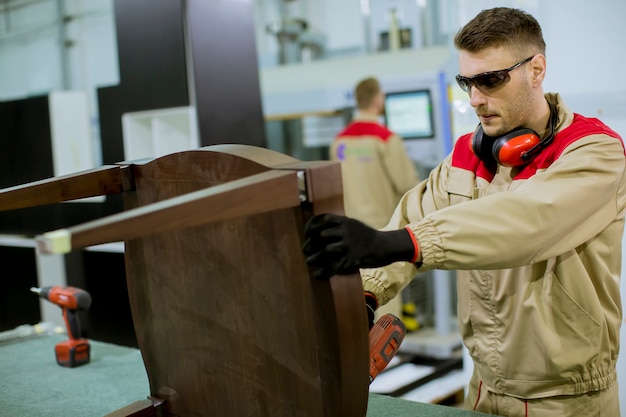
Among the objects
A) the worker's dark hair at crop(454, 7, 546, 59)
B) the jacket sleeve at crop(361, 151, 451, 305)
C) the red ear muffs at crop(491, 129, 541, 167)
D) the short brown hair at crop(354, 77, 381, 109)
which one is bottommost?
the jacket sleeve at crop(361, 151, 451, 305)

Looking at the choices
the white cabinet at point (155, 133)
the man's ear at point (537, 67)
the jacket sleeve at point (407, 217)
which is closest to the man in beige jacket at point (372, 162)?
the white cabinet at point (155, 133)

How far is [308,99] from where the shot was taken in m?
5.57

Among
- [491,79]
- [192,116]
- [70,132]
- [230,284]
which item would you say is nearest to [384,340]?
[230,284]

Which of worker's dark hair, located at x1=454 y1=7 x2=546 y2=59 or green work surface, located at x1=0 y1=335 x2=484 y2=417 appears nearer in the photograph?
worker's dark hair, located at x1=454 y1=7 x2=546 y2=59

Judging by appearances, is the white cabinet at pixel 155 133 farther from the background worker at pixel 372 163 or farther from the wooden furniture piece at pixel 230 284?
the wooden furniture piece at pixel 230 284

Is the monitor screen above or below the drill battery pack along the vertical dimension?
above

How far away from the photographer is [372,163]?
15.0 feet

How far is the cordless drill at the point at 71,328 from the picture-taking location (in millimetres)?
2125

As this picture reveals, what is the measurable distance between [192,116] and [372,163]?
1480 millimetres

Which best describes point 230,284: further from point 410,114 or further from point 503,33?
point 410,114

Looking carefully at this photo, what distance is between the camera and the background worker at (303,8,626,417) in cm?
129

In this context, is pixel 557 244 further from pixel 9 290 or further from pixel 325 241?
pixel 9 290

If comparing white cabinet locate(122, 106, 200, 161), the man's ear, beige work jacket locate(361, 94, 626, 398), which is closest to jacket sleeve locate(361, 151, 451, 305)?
beige work jacket locate(361, 94, 626, 398)

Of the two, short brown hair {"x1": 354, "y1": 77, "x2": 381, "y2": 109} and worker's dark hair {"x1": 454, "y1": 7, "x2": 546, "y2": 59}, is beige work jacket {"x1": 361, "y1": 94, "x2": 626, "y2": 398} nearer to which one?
worker's dark hair {"x1": 454, "y1": 7, "x2": 546, "y2": 59}
